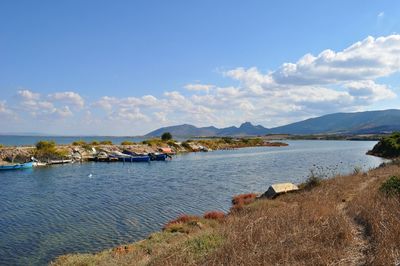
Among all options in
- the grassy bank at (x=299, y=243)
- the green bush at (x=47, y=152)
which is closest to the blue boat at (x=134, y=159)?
the green bush at (x=47, y=152)

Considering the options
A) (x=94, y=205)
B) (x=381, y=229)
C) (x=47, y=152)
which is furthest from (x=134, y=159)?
(x=381, y=229)

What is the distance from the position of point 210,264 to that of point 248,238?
181 cm

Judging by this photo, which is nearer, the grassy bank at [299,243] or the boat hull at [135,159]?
the grassy bank at [299,243]

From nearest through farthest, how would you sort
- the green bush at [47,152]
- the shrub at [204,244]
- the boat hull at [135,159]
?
the shrub at [204,244] < the green bush at [47,152] < the boat hull at [135,159]

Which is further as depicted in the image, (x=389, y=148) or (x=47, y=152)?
(x=389, y=148)

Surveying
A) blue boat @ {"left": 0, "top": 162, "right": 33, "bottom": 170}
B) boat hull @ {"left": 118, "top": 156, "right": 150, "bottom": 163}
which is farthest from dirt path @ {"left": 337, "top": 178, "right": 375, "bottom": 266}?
boat hull @ {"left": 118, "top": 156, "right": 150, "bottom": 163}

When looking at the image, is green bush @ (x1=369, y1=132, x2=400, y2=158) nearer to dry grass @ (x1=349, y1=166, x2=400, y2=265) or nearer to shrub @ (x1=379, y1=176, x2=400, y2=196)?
shrub @ (x1=379, y1=176, x2=400, y2=196)

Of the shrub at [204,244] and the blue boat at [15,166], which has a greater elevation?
the blue boat at [15,166]

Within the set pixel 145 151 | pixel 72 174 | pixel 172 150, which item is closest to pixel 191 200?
pixel 72 174

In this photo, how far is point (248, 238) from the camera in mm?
10836

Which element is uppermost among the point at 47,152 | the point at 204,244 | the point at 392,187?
the point at 47,152

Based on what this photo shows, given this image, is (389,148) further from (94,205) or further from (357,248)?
(357,248)

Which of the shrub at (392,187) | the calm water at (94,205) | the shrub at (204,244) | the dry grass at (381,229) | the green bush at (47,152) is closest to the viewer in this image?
the dry grass at (381,229)

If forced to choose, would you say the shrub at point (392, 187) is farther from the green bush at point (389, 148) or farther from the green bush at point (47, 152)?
the green bush at point (47, 152)
